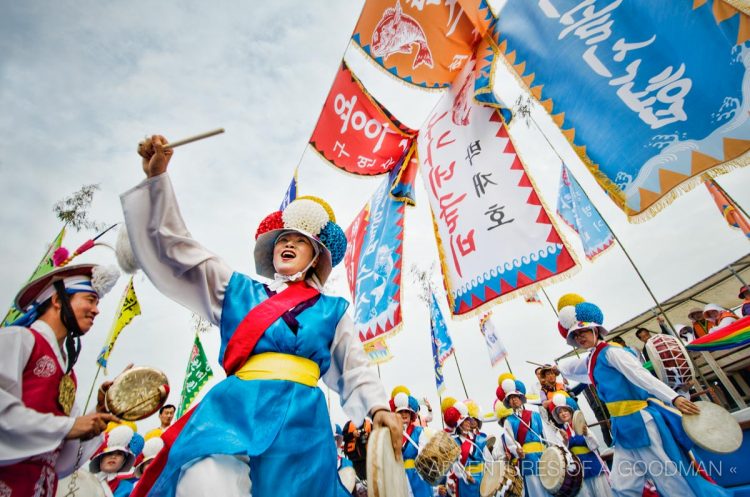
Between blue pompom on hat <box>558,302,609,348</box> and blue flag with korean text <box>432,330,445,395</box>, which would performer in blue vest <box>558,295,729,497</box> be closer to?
blue pompom on hat <box>558,302,609,348</box>

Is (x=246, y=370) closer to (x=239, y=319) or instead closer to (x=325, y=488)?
(x=239, y=319)

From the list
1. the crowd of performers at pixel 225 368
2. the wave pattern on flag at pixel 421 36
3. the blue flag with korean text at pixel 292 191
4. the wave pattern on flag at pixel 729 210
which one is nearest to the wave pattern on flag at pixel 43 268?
the crowd of performers at pixel 225 368

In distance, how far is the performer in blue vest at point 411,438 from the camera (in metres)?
8.14

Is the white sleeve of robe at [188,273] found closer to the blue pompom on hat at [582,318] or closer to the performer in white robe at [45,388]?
the performer in white robe at [45,388]

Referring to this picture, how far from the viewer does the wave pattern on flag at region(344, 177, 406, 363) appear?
5.42 m

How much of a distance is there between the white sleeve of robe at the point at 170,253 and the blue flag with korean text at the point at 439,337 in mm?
8600

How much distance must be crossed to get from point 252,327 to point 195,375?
11.1 m

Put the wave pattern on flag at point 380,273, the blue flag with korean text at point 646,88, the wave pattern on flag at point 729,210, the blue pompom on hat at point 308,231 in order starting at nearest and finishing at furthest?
the blue flag with korean text at point 646,88
the blue pompom on hat at point 308,231
the wave pattern on flag at point 380,273
the wave pattern on flag at point 729,210

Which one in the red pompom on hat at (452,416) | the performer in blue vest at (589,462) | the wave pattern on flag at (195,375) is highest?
the wave pattern on flag at (195,375)

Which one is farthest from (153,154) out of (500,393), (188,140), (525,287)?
(500,393)

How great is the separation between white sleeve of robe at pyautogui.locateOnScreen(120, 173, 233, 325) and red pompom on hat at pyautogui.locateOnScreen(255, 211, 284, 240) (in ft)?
1.56

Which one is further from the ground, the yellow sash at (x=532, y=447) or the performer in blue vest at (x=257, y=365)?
the performer in blue vest at (x=257, y=365)

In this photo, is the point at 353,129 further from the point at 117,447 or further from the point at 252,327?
the point at 117,447

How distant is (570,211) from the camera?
910 cm
